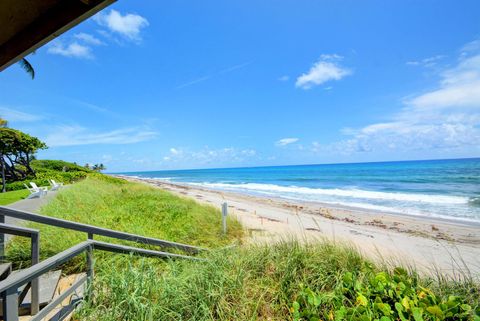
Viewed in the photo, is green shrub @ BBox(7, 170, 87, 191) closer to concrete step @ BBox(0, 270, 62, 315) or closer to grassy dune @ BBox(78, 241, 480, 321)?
concrete step @ BBox(0, 270, 62, 315)

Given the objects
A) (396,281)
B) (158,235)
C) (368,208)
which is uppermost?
(396,281)

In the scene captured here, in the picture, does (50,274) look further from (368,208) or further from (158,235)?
(368,208)

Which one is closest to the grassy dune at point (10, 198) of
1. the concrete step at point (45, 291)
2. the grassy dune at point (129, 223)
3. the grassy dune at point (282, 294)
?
the grassy dune at point (129, 223)

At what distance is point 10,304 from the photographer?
1.87 meters

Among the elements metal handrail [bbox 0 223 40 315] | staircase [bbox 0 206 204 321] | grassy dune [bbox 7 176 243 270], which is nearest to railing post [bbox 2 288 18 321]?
staircase [bbox 0 206 204 321]

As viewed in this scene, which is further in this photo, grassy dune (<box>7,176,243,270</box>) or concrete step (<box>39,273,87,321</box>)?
grassy dune (<box>7,176,243,270</box>)

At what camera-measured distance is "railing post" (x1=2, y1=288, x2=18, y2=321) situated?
5.85 feet

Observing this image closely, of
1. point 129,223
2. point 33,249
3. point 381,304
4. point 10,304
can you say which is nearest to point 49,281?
point 33,249

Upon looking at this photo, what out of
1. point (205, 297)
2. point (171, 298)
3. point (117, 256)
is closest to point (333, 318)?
point (205, 297)

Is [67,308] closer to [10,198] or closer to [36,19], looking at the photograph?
[36,19]

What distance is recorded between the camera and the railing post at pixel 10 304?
1.78 metres

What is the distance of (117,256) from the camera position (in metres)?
4.33

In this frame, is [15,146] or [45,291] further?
[15,146]

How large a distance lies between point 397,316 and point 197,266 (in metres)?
2.26
